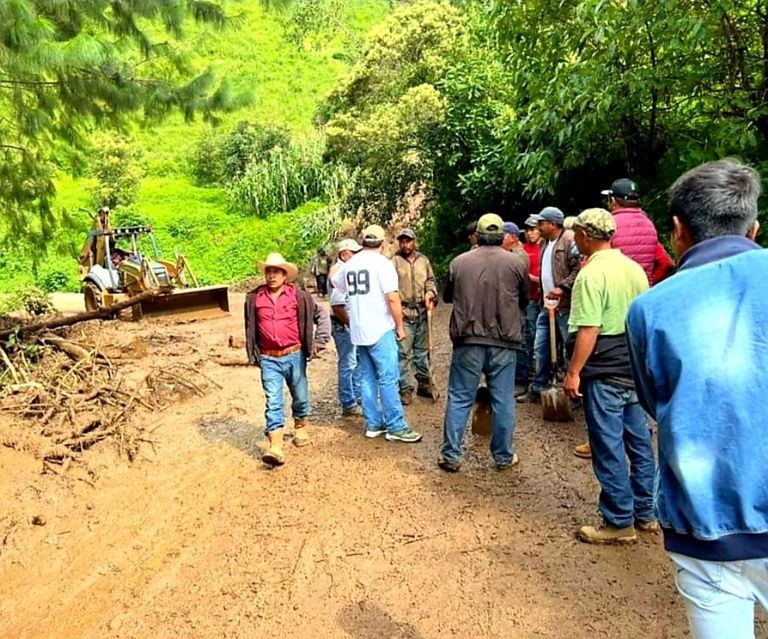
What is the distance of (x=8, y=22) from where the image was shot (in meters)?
5.25

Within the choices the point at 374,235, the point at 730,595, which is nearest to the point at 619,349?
the point at 730,595

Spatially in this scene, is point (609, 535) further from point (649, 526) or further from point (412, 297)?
point (412, 297)

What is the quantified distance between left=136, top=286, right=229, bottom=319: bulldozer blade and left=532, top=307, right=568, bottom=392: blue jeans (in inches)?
341

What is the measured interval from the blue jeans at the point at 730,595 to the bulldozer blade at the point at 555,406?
162 inches

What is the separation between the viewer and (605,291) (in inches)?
147

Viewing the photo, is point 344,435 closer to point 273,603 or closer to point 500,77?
point 273,603

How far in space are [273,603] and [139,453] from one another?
300 cm

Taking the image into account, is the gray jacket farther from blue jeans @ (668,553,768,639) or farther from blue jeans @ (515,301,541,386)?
blue jeans @ (668,553,768,639)

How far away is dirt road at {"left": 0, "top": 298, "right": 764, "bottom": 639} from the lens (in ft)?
11.4

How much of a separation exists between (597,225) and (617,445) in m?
1.18

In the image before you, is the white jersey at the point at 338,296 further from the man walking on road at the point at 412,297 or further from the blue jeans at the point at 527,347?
the blue jeans at the point at 527,347

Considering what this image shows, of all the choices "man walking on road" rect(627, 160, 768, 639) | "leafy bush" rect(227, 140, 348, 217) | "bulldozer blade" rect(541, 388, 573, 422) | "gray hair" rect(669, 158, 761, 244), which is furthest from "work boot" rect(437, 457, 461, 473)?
"leafy bush" rect(227, 140, 348, 217)

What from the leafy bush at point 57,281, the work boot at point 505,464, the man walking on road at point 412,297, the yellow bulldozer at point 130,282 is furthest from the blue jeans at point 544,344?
the leafy bush at point 57,281

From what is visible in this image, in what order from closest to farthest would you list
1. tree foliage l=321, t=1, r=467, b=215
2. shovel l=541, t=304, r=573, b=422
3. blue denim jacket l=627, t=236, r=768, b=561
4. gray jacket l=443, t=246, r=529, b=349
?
blue denim jacket l=627, t=236, r=768, b=561 → gray jacket l=443, t=246, r=529, b=349 → shovel l=541, t=304, r=573, b=422 → tree foliage l=321, t=1, r=467, b=215
